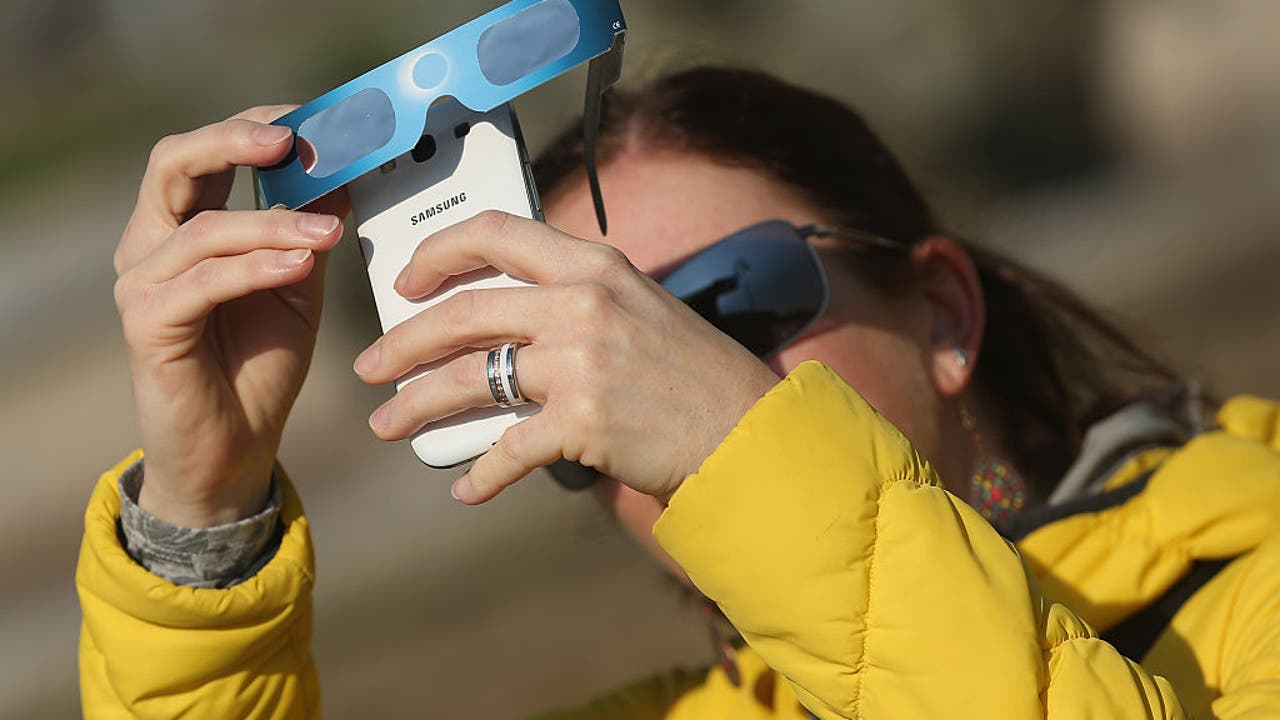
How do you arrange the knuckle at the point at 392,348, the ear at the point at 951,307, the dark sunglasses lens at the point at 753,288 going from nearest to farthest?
the knuckle at the point at 392,348 → the dark sunglasses lens at the point at 753,288 → the ear at the point at 951,307

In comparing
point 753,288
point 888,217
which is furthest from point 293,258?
point 888,217

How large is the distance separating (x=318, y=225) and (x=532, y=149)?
1.49 m

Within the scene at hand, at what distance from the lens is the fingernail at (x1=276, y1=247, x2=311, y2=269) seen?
1294 mm

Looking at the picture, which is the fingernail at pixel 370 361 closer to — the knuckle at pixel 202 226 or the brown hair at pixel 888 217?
the knuckle at pixel 202 226

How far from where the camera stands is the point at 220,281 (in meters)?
1.35

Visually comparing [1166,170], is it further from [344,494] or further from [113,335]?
[113,335]

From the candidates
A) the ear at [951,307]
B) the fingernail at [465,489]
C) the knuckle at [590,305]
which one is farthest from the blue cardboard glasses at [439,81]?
the ear at [951,307]

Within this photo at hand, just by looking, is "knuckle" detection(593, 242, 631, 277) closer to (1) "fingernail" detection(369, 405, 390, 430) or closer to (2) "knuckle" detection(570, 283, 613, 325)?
(2) "knuckle" detection(570, 283, 613, 325)

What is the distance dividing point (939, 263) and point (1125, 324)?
845 millimetres

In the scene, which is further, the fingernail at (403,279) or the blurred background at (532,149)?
the blurred background at (532,149)

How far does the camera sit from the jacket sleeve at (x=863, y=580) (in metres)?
1.10

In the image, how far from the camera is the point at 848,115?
7.32 feet

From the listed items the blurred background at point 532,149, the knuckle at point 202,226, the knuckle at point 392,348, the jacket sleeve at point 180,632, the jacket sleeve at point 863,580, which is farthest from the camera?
the blurred background at point 532,149

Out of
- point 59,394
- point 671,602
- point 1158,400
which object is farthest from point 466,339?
point 59,394
